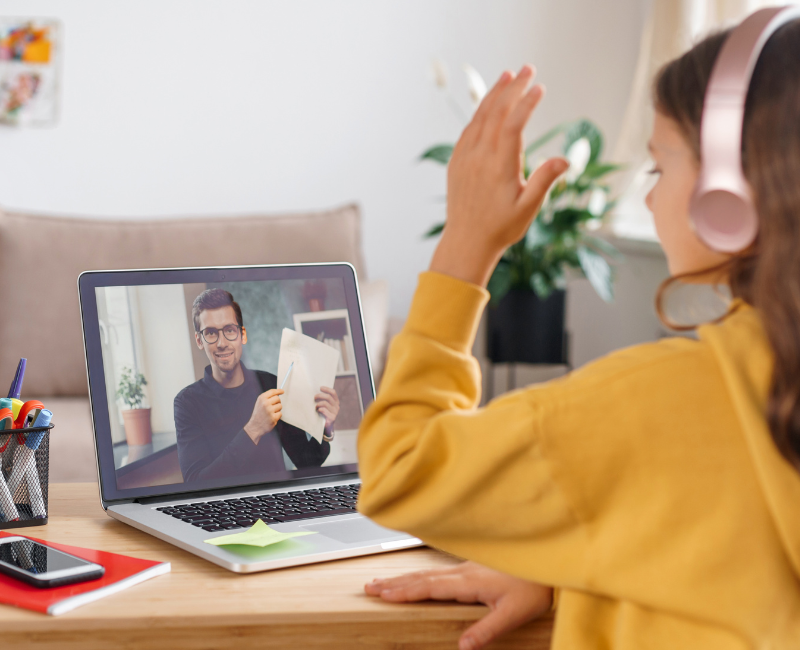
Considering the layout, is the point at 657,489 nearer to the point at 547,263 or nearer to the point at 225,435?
the point at 225,435

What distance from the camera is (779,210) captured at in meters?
0.44

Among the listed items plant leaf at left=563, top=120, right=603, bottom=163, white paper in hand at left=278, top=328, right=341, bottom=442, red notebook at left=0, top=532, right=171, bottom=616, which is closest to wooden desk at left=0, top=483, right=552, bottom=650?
red notebook at left=0, top=532, right=171, bottom=616

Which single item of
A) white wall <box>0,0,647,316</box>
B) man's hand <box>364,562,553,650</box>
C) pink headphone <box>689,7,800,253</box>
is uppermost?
white wall <box>0,0,647,316</box>

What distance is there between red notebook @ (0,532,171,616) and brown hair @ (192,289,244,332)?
27 centimetres

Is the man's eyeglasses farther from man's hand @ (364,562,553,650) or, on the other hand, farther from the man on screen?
man's hand @ (364,562,553,650)

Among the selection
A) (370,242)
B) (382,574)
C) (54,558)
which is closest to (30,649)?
(54,558)

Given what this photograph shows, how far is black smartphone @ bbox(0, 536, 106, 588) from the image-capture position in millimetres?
553

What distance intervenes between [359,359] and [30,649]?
45cm

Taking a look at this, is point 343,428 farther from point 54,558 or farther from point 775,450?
point 775,450

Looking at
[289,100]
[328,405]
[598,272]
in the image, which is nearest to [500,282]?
[598,272]

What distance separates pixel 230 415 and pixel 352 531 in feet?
0.62

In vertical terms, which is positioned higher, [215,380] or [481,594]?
[215,380]

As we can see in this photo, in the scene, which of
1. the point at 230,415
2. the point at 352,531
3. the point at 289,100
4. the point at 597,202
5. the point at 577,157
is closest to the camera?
the point at 352,531

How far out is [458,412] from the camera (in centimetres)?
50
